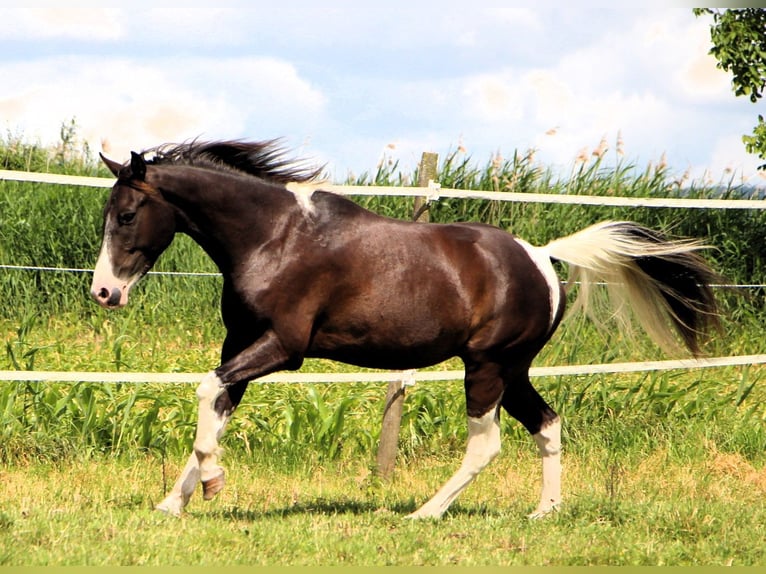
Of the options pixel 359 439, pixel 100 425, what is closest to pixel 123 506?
pixel 100 425

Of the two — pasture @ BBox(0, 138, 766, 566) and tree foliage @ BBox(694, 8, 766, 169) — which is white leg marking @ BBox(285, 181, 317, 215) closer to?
pasture @ BBox(0, 138, 766, 566)

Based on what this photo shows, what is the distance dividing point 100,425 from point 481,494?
2.59 meters

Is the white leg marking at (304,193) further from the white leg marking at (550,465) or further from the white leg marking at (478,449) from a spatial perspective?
the white leg marking at (550,465)

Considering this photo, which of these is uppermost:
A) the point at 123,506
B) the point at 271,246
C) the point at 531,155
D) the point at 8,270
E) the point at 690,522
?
the point at 531,155

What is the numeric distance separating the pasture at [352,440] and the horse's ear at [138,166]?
164 centimetres

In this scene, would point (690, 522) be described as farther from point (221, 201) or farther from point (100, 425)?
point (100, 425)

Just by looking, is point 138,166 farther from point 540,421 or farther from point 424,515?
point 540,421

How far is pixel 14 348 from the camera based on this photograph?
26.5 ft

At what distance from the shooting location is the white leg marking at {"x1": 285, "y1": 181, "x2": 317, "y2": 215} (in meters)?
5.28

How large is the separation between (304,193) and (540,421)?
6.02 ft

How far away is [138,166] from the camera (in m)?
5.00

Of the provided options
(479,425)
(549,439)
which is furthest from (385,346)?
(549,439)

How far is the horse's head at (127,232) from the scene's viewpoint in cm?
498

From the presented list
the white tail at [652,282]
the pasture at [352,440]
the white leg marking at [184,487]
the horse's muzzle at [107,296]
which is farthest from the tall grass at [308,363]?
the horse's muzzle at [107,296]
